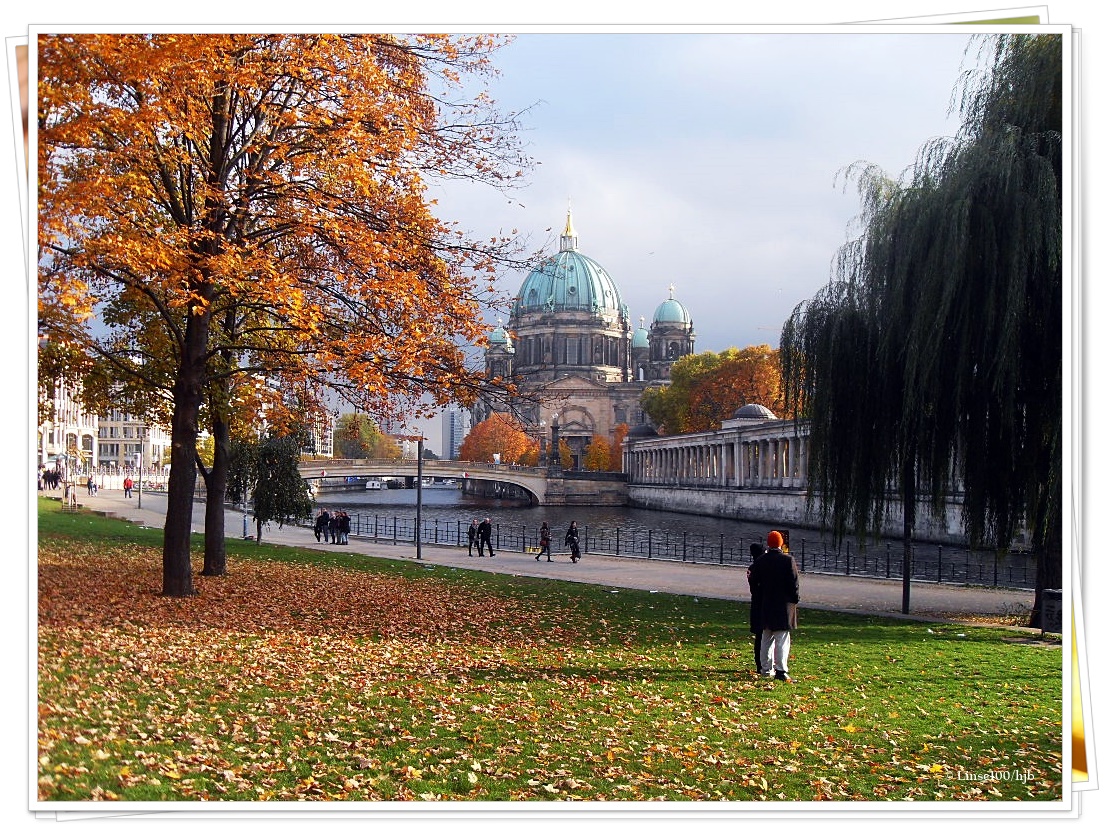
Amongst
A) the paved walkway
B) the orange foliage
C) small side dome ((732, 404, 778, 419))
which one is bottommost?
the paved walkway

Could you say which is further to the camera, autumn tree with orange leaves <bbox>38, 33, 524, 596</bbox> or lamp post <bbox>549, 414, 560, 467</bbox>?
lamp post <bbox>549, 414, 560, 467</bbox>

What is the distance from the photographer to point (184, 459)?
13.0m

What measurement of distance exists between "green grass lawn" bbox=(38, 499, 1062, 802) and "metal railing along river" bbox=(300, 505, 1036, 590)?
560 centimetres

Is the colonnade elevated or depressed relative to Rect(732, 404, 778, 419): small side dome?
depressed

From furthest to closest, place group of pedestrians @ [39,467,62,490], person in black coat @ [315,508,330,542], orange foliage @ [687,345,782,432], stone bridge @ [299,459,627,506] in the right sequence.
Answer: orange foliage @ [687,345,782,432] → stone bridge @ [299,459,627,506] → person in black coat @ [315,508,330,542] → group of pedestrians @ [39,467,62,490]

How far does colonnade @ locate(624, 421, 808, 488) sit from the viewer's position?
55.9 m

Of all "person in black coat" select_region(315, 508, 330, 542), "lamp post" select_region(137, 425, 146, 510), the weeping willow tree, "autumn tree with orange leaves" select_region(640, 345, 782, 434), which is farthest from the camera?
"autumn tree with orange leaves" select_region(640, 345, 782, 434)

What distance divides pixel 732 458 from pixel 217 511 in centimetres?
5132

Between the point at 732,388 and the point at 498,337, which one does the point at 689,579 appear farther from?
the point at 732,388

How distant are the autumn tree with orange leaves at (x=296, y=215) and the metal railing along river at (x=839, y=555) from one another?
8.10 meters

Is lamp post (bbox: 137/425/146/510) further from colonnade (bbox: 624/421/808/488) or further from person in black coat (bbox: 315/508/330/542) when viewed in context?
colonnade (bbox: 624/421/808/488)

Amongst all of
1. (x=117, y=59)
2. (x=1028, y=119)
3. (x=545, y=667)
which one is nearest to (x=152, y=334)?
(x=117, y=59)

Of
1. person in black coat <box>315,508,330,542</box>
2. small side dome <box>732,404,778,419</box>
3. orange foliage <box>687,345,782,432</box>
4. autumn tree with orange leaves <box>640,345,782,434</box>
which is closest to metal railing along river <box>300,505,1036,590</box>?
person in black coat <box>315,508,330,542</box>

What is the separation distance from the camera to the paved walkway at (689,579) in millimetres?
17656
